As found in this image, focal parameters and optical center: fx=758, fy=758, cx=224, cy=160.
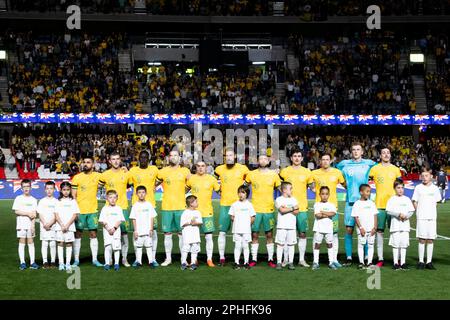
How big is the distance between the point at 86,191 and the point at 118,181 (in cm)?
64

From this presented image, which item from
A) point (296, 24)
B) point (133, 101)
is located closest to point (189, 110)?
point (133, 101)

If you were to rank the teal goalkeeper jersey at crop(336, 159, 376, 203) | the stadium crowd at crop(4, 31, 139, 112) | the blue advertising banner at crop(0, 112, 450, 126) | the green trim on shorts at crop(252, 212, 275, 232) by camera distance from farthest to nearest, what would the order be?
1. the stadium crowd at crop(4, 31, 139, 112)
2. the blue advertising banner at crop(0, 112, 450, 126)
3. the teal goalkeeper jersey at crop(336, 159, 376, 203)
4. the green trim on shorts at crop(252, 212, 275, 232)

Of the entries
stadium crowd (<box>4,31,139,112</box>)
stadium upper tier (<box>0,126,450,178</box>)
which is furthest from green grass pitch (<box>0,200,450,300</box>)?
stadium crowd (<box>4,31,139,112</box>)

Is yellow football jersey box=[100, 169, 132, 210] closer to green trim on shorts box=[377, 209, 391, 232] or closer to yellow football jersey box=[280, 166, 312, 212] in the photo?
yellow football jersey box=[280, 166, 312, 212]

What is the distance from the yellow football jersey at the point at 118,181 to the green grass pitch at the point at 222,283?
1296mm

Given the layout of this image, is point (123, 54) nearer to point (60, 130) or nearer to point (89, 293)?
point (60, 130)

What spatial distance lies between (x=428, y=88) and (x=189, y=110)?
1387 cm

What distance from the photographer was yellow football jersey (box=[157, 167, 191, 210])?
1471 cm

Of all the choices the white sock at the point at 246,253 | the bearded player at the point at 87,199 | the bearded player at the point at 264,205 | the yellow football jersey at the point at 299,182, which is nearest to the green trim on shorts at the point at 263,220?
the bearded player at the point at 264,205

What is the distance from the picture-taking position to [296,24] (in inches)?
1811

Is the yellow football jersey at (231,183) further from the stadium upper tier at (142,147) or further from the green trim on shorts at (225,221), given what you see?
the stadium upper tier at (142,147)

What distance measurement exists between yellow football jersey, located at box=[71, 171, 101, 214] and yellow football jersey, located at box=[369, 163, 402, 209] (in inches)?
212

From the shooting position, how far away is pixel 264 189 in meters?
14.4

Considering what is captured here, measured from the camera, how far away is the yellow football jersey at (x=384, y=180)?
14.7 meters
